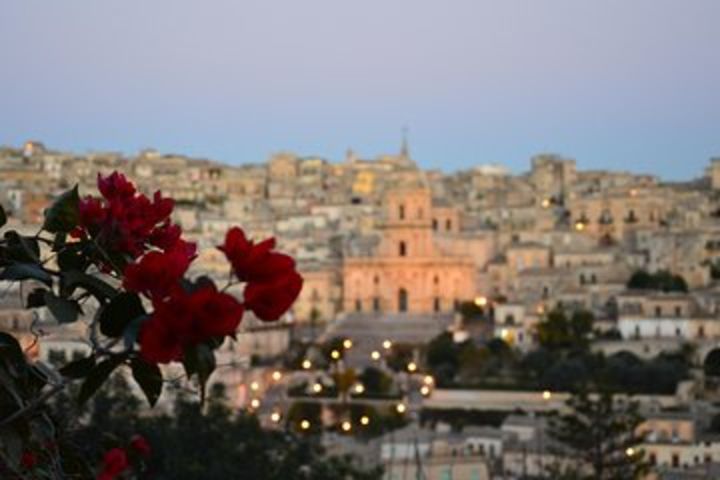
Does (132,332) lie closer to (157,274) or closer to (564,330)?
(157,274)

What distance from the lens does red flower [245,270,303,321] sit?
2.40 metres

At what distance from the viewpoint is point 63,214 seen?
10.0 ft

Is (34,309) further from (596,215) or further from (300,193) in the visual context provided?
(300,193)

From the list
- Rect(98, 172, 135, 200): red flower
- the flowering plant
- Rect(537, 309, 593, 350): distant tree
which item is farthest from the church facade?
the flowering plant

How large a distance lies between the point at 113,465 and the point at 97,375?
422 millimetres

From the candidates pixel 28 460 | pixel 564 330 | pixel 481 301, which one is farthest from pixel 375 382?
pixel 28 460

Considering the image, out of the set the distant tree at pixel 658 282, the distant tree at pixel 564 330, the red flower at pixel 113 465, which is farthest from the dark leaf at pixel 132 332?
the distant tree at pixel 658 282

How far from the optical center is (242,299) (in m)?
2.37

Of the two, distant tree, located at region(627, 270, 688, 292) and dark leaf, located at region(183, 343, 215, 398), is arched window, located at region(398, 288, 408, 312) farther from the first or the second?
dark leaf, located at region(183, 343, 215, 398)

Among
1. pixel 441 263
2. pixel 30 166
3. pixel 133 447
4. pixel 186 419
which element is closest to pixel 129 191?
pixel 133 447

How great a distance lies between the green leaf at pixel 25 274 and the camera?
109 inches

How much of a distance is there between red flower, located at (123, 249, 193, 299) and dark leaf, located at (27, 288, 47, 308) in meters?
0.28

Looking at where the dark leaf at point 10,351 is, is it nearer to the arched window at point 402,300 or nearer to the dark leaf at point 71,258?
the dark leaf at point 71,258

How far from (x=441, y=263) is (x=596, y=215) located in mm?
8846
